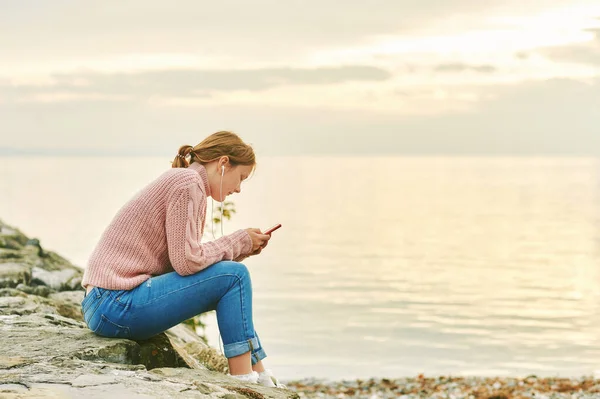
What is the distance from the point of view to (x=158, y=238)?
526 centimetres

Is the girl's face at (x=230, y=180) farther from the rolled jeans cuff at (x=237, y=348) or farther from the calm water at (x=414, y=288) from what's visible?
the calm water at (x=414, y=288)

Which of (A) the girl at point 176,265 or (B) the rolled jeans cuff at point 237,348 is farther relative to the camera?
(B) the rolled jeans cuff at point 237,348

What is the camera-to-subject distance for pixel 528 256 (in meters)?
30.1

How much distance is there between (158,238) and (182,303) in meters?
0.42

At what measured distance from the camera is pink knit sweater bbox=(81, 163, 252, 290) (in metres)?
5.09

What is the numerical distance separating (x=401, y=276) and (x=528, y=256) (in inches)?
296

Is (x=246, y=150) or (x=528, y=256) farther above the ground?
(x=528, y=256)

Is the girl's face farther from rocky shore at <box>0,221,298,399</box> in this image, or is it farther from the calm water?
the calm water

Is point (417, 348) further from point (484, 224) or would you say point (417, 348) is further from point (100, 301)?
point (484, 224)

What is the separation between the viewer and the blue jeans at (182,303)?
517 cm

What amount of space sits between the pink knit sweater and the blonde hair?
3.0 inches

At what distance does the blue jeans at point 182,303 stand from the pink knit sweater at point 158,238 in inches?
2.6

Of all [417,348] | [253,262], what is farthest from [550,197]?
[417,348]

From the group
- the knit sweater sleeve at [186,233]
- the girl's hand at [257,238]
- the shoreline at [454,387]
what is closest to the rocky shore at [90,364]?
the knit sweater sleeve at [186,233]
